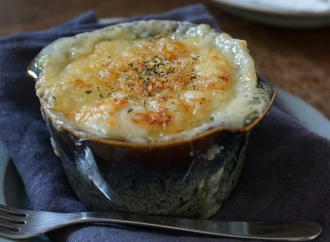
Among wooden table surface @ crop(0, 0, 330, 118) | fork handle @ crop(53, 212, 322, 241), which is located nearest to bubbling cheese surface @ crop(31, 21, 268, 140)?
fork handle @ crop(53, 212, 322, 241)

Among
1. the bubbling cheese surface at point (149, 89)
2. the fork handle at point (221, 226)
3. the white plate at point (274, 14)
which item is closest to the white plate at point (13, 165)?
the fork handle at point (221, 226)

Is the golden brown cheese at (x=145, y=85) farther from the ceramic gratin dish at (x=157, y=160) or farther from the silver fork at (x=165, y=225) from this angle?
the silver fork at (x=165, y=225)

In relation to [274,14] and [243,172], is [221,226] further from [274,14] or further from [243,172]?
[274,14]

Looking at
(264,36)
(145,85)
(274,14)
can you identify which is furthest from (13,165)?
(264,36)

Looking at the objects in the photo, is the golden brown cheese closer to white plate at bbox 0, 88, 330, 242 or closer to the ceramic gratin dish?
the ceramic gratin dish

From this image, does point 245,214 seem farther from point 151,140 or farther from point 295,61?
point 295,61

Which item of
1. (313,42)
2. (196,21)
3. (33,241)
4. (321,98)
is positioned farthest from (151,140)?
(313,42)
